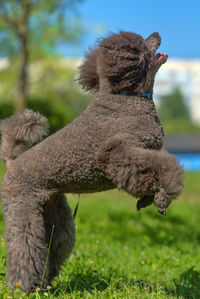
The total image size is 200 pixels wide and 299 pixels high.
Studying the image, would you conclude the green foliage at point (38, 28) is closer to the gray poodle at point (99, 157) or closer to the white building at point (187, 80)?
the gray poodle at point (99, 157)

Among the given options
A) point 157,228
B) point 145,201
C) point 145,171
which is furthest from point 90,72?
point 157,228

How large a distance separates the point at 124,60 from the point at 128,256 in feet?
8.61

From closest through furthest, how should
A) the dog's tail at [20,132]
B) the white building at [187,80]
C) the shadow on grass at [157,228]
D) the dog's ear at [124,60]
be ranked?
the dog's ear at [124,60], the dog's tail at [20,132], the shadow on grass at [157,228], the white building at [187,80]

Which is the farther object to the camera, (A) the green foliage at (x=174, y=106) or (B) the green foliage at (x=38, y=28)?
(A) the green foliage at (x=174, y=106)

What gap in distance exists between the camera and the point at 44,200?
8.84 ft

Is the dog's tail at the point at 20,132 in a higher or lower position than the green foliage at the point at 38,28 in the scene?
lower

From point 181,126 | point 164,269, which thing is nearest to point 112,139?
point 164,269

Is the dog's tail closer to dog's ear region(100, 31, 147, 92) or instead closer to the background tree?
dog's ear region(100, 31, 147, 92)

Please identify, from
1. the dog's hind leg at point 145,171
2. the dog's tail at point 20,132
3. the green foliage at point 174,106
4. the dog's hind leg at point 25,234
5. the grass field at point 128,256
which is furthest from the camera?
the green foliage at point 174,106

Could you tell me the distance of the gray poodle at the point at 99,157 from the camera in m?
2.29

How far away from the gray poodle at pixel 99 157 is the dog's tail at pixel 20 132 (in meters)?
0.01

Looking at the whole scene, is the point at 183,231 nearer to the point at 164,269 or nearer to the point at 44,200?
the point at 164,269

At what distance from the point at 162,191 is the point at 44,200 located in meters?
0.85

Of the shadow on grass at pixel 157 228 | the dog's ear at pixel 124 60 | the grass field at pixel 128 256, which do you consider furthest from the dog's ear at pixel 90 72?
the shadow on grass at pixel 157 228
